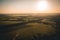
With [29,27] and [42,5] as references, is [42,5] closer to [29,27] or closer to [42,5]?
[42,5]

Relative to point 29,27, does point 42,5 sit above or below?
above

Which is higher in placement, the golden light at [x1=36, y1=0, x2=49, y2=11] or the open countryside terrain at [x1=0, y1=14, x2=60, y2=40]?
the golden light at [x1=36, y1=0, x2=49, y2=11]

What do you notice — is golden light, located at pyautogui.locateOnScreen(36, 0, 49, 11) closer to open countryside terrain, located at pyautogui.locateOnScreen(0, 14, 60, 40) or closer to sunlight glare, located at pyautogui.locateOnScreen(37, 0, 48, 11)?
sunlight glare, located at pyautogui.locateOnScreen(37, 0, 48, 11)

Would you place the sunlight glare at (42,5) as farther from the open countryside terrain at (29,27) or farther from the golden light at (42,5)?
the open countryside terrain at (29,27)

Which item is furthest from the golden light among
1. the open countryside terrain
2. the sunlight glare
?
the open countryside terrain

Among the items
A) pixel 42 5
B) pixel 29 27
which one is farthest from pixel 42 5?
pixel 29 27

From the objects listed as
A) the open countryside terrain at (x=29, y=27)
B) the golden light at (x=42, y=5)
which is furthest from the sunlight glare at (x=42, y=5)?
the open countryside terrain at (x=29, y=27)

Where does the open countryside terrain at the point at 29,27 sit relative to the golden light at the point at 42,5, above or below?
below

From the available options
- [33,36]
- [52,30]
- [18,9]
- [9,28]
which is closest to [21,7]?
[18,9]
